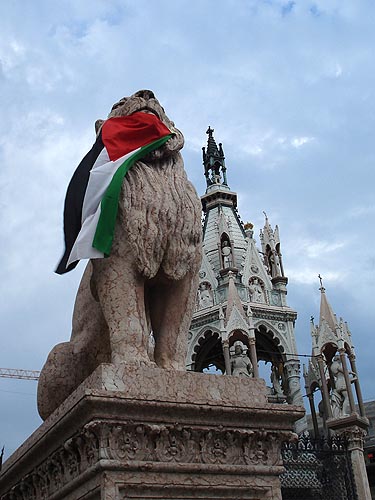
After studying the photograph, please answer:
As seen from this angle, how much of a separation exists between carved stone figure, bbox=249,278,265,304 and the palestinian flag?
30.3m

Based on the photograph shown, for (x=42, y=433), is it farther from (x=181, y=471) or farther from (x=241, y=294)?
(x=241, y=294)

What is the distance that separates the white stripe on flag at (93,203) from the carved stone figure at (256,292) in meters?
30.5

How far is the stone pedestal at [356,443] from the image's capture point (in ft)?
67.3

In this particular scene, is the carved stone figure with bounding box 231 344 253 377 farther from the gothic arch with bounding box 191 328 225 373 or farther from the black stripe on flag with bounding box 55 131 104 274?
the black stripe on flag with bounding box 55 131 104 274

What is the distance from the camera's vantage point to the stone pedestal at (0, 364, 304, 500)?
392 cm

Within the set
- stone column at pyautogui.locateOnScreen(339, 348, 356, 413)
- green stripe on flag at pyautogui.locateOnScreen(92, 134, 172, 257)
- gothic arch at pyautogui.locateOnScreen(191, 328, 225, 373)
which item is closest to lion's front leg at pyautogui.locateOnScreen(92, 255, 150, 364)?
green stripe on flag at pyautogui.locateOnScreen(92, 134, 172, 257)

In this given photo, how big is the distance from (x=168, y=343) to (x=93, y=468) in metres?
1.20

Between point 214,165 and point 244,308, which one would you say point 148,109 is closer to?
point 244,308

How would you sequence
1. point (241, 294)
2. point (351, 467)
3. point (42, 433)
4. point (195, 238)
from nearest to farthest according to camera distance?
point (42, 433)
point (195, 238)
point (351, 467)
point (241, 294)

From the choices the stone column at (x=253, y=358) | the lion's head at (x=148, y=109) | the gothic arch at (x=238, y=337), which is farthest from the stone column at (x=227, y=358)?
the lion's head at (x=148, y=109)

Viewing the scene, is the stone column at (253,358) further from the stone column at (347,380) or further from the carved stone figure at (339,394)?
the stone column at (347,380)

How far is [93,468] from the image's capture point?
A: 12.8ft

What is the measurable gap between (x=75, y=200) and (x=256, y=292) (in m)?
30.9

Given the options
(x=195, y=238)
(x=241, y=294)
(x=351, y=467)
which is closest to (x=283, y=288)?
(x=241, y=294)
